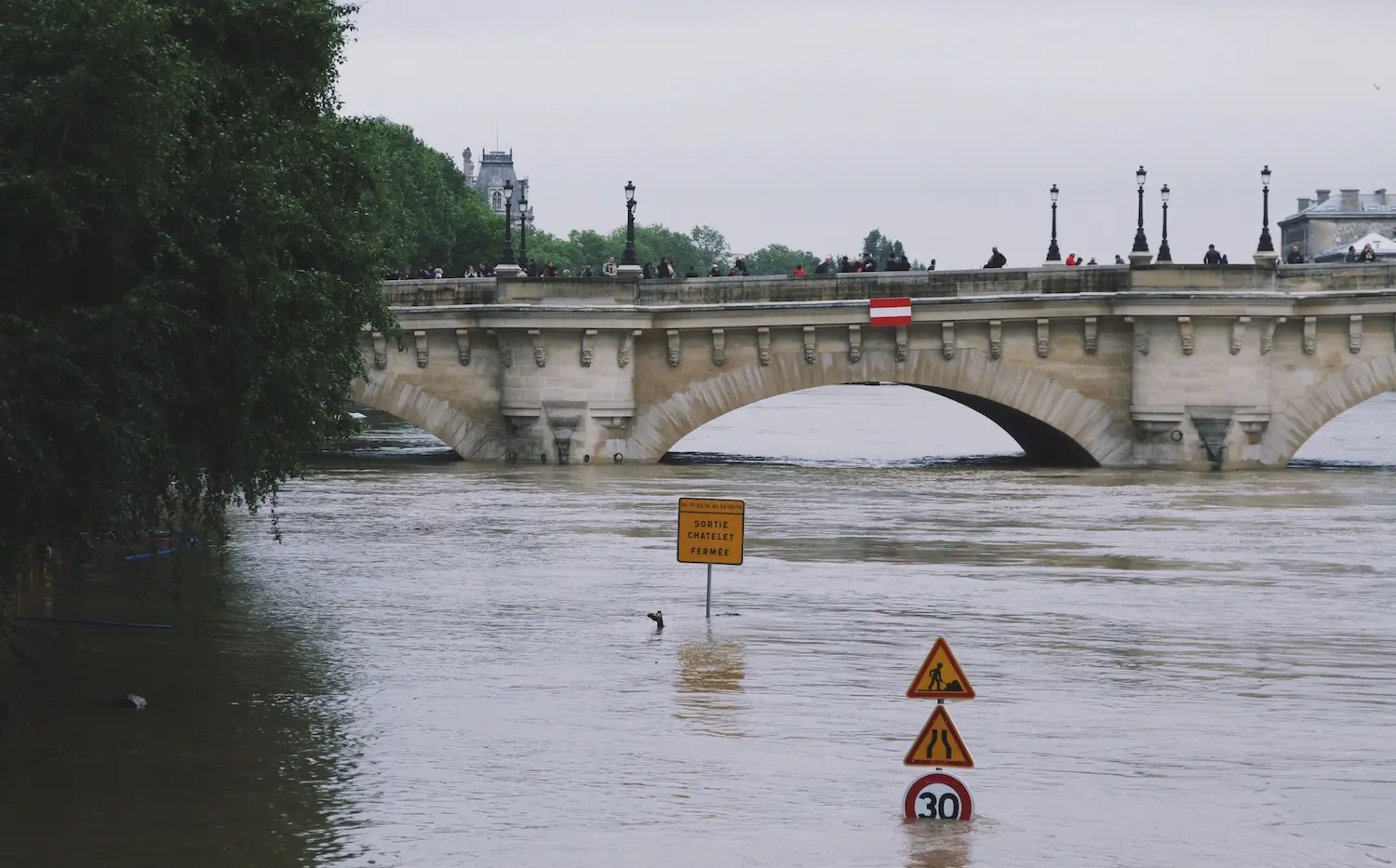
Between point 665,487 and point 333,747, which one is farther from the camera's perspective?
point 665,487

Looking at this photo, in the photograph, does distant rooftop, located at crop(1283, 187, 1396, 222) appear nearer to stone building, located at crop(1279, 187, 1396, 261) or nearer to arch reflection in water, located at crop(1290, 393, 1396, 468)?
stone building, located at crop(1279, 187, 1396, 261)

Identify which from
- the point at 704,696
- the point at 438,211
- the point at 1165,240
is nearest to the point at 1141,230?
the point at 1165,240

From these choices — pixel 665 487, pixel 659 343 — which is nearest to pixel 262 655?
pixel 665 487

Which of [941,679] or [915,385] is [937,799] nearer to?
[941,679]

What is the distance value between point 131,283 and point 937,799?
273 inches

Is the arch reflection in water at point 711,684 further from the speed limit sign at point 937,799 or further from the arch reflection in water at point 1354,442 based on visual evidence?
the arch reflection in water at point 1354,442

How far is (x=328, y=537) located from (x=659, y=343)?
15.4 meters

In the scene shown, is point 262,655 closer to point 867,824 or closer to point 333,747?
point 333,747

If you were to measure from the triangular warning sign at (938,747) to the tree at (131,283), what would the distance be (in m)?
5.85

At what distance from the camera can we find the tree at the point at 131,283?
50.7ft

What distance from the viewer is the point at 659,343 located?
48.0m

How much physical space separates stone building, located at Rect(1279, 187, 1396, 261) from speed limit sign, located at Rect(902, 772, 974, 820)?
146m

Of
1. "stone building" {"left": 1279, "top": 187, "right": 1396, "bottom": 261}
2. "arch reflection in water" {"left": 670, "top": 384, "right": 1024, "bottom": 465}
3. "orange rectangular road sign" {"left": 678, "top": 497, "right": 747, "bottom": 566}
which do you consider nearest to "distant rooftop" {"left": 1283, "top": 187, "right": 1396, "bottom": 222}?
"stone building" {"left": 1279, "top": 187, "right": 1396, "bottom": 261}

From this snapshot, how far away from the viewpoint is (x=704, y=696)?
19.7m
